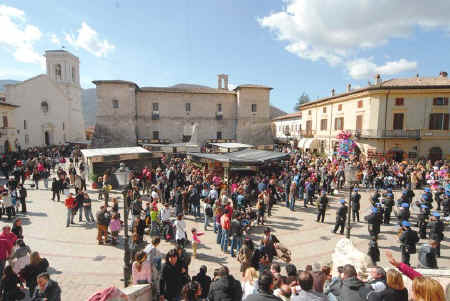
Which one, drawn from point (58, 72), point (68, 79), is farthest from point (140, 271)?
point (58, 72)

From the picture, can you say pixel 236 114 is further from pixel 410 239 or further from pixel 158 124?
pixel 410 239

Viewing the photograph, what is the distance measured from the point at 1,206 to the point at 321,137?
101 feet

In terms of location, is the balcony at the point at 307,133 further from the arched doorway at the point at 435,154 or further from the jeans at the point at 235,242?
the jeans at the point at 235,242

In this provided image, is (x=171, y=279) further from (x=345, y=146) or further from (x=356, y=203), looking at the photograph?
(x=345, y=146)

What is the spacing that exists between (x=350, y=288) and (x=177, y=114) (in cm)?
3468


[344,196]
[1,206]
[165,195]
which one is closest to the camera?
[1,206]

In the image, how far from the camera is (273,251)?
6.11 meters

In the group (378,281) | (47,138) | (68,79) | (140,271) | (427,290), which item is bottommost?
(140,271)

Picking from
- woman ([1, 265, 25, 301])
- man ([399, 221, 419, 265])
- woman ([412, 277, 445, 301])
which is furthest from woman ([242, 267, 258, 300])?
man ([399, 221, 419, 265])

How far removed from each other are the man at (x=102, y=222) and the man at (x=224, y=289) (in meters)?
5.48

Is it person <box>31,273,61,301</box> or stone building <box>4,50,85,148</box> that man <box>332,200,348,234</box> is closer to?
person <box>31,273,61,301</box>

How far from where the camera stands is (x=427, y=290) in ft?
9.52

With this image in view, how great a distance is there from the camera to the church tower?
39.3m

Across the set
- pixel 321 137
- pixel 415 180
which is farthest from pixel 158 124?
pixel 415 180
